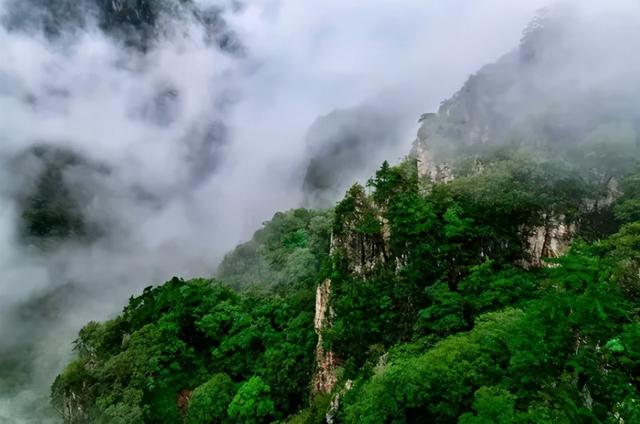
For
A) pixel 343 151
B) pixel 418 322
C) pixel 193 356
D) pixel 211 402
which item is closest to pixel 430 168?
pixel 418 322

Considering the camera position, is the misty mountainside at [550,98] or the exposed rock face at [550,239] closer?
the exposed rock face at [550,239]

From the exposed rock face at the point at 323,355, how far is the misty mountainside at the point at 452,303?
119mm

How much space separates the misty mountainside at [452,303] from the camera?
11.7 m

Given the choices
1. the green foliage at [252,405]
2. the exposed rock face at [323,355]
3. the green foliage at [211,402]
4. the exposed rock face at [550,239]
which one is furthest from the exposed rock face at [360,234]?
the green foliage at [211,402]

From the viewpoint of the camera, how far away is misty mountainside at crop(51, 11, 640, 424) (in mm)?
11703

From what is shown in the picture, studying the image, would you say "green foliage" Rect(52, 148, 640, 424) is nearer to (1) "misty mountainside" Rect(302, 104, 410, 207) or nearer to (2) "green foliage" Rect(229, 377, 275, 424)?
(2) "green foliage" Rect(229, 377, 275, 424)

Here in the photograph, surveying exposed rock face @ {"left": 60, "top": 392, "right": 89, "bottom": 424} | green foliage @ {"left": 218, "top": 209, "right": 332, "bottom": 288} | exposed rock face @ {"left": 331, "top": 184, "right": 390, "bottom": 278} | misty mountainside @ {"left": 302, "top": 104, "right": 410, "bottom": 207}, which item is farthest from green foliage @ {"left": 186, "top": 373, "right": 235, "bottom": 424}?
misty mountainside @ {"left": 302, "top": 104, "right": 410, "bottom": 207}

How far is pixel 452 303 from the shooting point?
22.0 metres

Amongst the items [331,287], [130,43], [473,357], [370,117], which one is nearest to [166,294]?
[331,287]

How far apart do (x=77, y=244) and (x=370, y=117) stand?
76665mm

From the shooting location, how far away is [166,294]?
38.7 m

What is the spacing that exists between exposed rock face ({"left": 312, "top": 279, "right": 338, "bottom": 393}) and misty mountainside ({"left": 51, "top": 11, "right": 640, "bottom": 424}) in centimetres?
12

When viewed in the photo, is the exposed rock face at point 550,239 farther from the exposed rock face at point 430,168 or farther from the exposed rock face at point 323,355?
the exposed rock face at point 323,355

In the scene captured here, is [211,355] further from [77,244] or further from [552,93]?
[77,244]
